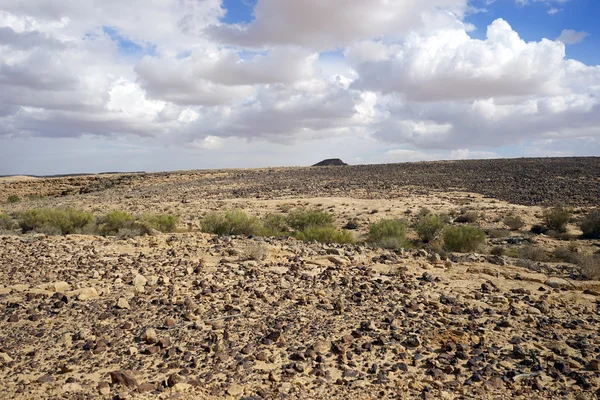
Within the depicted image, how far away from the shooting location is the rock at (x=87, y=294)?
293 inches

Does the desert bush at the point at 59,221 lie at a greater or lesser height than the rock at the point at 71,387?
greater

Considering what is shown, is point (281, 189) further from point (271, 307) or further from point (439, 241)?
point (271, 307)

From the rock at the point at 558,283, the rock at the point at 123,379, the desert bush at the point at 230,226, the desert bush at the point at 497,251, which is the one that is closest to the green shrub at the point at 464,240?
the desert bush at the point at 497,251

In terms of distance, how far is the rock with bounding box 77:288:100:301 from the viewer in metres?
A: 7.45

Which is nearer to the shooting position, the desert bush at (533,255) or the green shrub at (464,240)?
the desert bush at (533,255)

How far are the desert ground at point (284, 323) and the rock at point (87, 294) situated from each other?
4cm

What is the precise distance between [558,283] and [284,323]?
239 inches

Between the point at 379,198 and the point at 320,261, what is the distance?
2266cm

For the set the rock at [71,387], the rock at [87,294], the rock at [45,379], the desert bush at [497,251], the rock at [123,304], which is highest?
the rock at [87,294]

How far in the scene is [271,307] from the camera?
7.39 m

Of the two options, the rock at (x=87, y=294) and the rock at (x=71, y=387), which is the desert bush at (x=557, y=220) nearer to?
the rock at (x=87, y=294)

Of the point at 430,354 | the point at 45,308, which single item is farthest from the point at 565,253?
the point at 45,308

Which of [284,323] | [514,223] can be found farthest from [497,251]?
[284,323]

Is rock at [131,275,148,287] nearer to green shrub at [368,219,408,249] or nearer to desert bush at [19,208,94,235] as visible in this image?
green shrub at [368,219,408,249]
